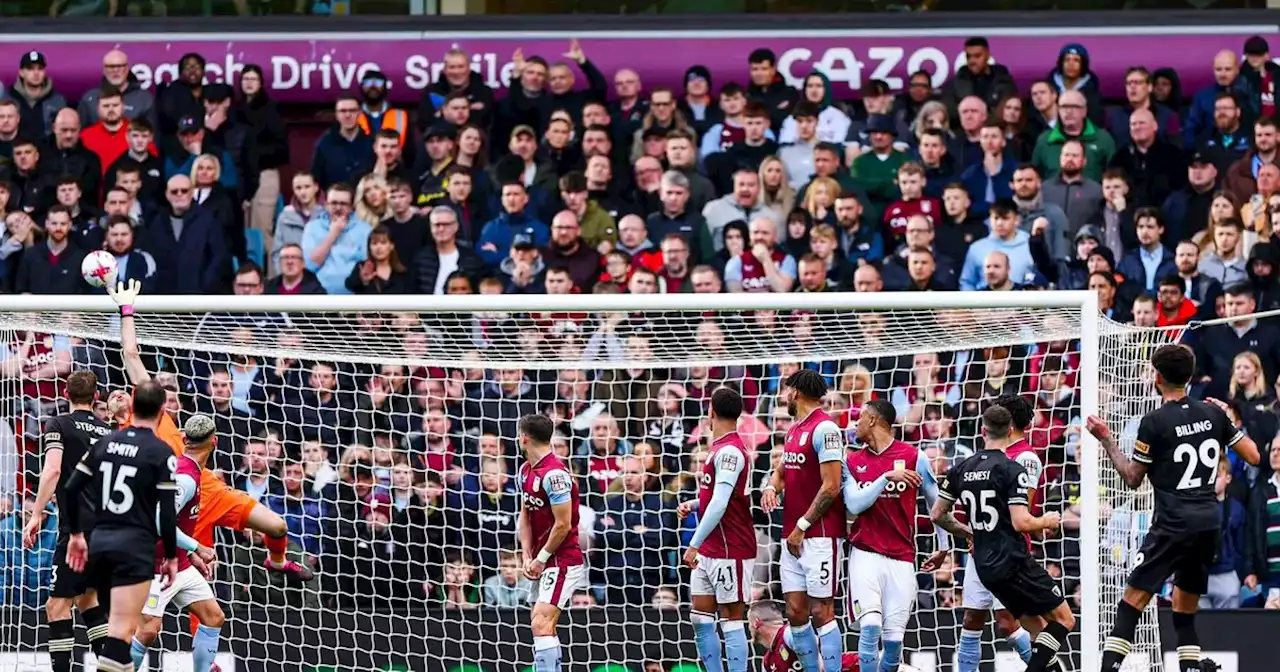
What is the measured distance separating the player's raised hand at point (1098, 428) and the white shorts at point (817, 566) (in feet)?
5.17

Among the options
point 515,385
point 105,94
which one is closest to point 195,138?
point 105,94

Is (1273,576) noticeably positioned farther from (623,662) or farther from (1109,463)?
(623,662)

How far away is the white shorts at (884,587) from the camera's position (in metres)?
11.9

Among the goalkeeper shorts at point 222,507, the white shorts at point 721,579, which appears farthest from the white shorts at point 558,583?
the goalkeeper shorts at point 222,507

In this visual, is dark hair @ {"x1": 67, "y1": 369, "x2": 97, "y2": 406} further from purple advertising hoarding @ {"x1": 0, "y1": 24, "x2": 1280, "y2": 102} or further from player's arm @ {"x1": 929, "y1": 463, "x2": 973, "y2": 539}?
purple advertising hoarding @ {"x1": 0, "y1": 24, "x2": 1280, "y2": 102}

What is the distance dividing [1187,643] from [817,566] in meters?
1.99

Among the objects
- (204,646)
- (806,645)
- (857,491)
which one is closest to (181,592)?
(204,646)

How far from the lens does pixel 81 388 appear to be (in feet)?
39.3

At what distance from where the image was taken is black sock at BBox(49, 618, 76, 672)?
1214cm

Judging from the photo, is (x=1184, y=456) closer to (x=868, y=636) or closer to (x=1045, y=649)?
(x=1045, y=649)

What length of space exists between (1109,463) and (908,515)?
5.48 feet

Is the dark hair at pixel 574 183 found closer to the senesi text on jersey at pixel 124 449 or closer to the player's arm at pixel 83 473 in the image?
the player's arm at pixel 83 473

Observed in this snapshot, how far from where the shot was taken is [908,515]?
1201cm

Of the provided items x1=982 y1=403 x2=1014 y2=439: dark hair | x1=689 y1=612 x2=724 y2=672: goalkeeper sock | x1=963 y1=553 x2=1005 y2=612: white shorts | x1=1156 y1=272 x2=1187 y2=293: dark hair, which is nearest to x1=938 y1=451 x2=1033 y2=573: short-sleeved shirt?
x1=982 y1=403 x2=1014 y2=439: dark hair
